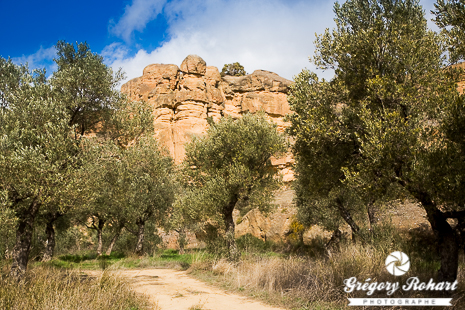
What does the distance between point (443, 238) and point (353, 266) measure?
8.68ft

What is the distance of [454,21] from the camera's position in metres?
8.52

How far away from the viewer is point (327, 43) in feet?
39.9

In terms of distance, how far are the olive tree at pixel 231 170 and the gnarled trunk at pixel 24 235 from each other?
824cm

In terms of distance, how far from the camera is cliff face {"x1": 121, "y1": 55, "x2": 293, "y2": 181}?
6222 cm

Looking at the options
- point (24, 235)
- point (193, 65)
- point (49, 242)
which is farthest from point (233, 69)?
point (24, 235)

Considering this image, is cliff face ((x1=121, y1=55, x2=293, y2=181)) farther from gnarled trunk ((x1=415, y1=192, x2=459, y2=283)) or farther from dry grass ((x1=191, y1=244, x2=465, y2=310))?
gnarled trunk ((x1=415, y1=192, x2=459, y2=283))

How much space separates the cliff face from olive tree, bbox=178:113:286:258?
38830 millimetres

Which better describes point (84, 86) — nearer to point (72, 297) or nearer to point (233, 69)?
point (72, 297)

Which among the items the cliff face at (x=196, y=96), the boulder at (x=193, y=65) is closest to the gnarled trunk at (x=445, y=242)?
the cliff face at (x=196, y=96)

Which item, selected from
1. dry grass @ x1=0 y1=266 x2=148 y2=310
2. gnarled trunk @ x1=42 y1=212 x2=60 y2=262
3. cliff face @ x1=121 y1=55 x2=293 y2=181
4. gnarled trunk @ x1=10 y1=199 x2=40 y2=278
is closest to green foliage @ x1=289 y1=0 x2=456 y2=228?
dry grass @ x1=0 y1=266 x2=148 y2=310

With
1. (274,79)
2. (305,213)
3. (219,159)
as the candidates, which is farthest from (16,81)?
(274,79)

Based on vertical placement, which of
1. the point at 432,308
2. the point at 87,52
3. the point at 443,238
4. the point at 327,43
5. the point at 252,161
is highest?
the point at 87,52

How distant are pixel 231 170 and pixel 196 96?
49.1 metres

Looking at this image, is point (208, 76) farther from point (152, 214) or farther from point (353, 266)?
point (353, 266)
